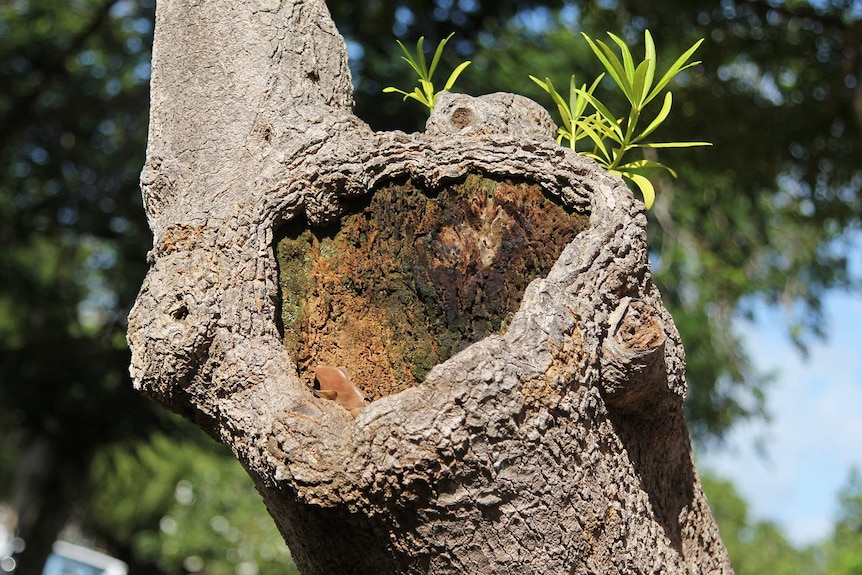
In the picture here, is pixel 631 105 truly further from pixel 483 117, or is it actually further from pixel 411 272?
pixel 411 272

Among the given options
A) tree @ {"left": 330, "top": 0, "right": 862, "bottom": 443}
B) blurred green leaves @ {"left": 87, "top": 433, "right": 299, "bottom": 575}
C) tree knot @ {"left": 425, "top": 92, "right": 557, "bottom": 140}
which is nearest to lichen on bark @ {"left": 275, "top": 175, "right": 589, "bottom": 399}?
tree knot @ {"left": 425, "top": 92, "right": 557, "bottom": 140}

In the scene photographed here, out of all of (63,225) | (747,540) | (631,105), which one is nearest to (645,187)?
(631,105)

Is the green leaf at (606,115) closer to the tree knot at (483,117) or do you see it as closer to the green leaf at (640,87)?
the green leaf at (640,87)

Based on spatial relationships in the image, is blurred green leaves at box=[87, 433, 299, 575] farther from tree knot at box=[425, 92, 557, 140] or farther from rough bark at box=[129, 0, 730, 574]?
tree knot at box=[425, 92, 557, 140]

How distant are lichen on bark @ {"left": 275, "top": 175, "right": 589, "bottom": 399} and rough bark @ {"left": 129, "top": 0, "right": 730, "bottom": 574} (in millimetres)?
24

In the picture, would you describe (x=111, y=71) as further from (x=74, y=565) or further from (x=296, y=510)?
(x=296, y=510)

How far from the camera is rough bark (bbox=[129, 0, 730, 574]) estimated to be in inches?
81.8

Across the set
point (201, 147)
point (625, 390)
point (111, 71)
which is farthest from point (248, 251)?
point (111, 71)

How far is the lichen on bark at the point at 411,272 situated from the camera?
248cm

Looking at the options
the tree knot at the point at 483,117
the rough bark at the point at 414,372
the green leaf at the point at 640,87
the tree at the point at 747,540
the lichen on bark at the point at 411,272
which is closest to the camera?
the rough bark at the point at 414,372

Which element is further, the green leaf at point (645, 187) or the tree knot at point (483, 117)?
the green leaf at point (645, 187)

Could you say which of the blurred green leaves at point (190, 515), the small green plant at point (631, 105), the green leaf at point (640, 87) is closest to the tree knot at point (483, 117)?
the small green plant at point (631, 105)

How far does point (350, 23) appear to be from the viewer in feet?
29.3

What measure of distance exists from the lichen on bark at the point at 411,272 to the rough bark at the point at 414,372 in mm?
24
